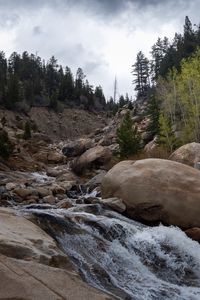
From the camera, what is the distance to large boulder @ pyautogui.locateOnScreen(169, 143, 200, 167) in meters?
26.2

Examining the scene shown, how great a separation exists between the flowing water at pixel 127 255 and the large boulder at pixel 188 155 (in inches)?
476

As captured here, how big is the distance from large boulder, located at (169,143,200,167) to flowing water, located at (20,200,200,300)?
12091 mm

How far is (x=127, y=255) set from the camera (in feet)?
38.0

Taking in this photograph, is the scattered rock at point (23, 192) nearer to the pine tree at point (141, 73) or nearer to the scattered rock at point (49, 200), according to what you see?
the scattered rock at point (49, 200)

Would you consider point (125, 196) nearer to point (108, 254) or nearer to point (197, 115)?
point (108, 254)

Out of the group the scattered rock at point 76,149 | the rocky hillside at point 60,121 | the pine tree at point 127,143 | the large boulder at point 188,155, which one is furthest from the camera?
the rocky hillside at point 60,121

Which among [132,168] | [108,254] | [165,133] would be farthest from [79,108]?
[108,254]

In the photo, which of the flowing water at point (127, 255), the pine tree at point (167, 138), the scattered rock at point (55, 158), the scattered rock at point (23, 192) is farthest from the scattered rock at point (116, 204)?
the scattered rock at point (55, 158)

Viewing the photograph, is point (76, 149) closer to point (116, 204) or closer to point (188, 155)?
point (188, 155)

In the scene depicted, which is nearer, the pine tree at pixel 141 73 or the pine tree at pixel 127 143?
the pine tree at pixel 127 143

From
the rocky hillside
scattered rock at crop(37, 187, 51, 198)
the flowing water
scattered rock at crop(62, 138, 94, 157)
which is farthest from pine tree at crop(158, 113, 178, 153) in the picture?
the rocky hillside

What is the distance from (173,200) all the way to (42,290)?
9.86 m

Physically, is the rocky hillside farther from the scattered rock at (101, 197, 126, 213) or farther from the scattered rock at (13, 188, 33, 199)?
the scattered rock at (101, 197, 126, 213)

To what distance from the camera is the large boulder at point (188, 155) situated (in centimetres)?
2617
